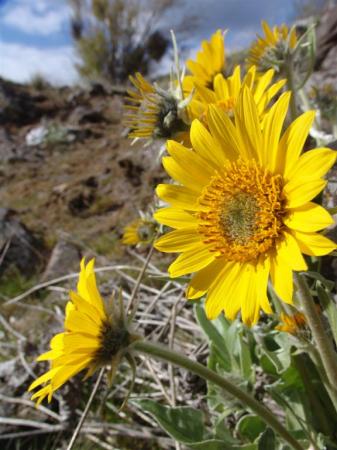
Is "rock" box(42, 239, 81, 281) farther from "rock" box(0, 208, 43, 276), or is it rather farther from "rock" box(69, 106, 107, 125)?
"rock" box(69, 106, 107, 125)

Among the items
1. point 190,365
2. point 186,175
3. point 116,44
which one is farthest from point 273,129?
point 116,44

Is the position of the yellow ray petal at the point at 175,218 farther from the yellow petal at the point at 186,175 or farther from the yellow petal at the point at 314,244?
the yellow petal at the point at 314,244

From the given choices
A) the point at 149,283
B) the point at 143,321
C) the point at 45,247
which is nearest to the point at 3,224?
the point at 45,247

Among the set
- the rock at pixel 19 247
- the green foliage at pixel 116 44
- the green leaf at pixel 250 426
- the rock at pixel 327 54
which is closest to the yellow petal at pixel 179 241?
the green leaf at pixel 250 426

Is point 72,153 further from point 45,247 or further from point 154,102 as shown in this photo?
point 154,102

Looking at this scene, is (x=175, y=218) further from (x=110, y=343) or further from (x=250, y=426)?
(x=250, y=426)
